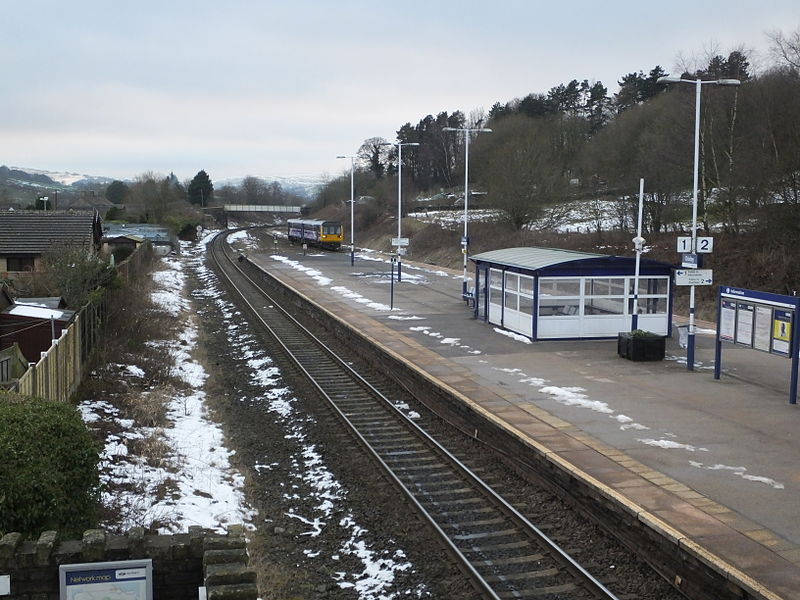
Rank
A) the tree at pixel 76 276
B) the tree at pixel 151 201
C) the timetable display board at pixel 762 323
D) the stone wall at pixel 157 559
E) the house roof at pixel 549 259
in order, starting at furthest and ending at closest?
the tree at pixel 151 201 → the tree at pixel 76 276 → the house roof at pixel 549 259 → the timetable display board at pixel 762 323 → the stone wall at pixel 157 559

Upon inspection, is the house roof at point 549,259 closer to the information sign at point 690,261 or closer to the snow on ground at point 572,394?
the snow on ground at point 572,394

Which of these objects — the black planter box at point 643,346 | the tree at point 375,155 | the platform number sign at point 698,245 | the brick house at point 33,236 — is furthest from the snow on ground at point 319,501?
the tree at point 375,155

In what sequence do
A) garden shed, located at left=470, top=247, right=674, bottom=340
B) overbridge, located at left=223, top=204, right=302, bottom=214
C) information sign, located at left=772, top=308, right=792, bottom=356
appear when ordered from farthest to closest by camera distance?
overbridge, located at left=223, top=204, right=302, bottom=214
garden shed, located at left=470, top=247, right=674, bottom=340
information sign, located at left=772, top=308, right=792, bottom=356

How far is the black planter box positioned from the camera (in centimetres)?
1712

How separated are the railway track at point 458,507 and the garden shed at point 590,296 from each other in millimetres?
5474

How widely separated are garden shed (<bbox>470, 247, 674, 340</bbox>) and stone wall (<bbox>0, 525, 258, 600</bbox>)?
46.1 ft

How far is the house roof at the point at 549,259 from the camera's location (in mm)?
19406

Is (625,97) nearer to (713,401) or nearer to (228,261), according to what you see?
(228,261)

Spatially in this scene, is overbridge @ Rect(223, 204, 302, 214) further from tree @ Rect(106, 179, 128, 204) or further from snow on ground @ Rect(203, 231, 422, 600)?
snow on ground @ Rect(203, 231, 422, 600)

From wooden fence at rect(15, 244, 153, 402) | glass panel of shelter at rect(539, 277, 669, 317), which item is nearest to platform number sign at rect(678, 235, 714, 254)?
glass panel of shelter at rect(539, 277, 669, 317)

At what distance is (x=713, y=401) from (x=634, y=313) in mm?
5478

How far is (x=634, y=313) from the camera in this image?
1880cm

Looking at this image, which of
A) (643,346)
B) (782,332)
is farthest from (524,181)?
(782,332)

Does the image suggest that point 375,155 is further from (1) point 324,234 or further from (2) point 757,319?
(2) point 757,319
